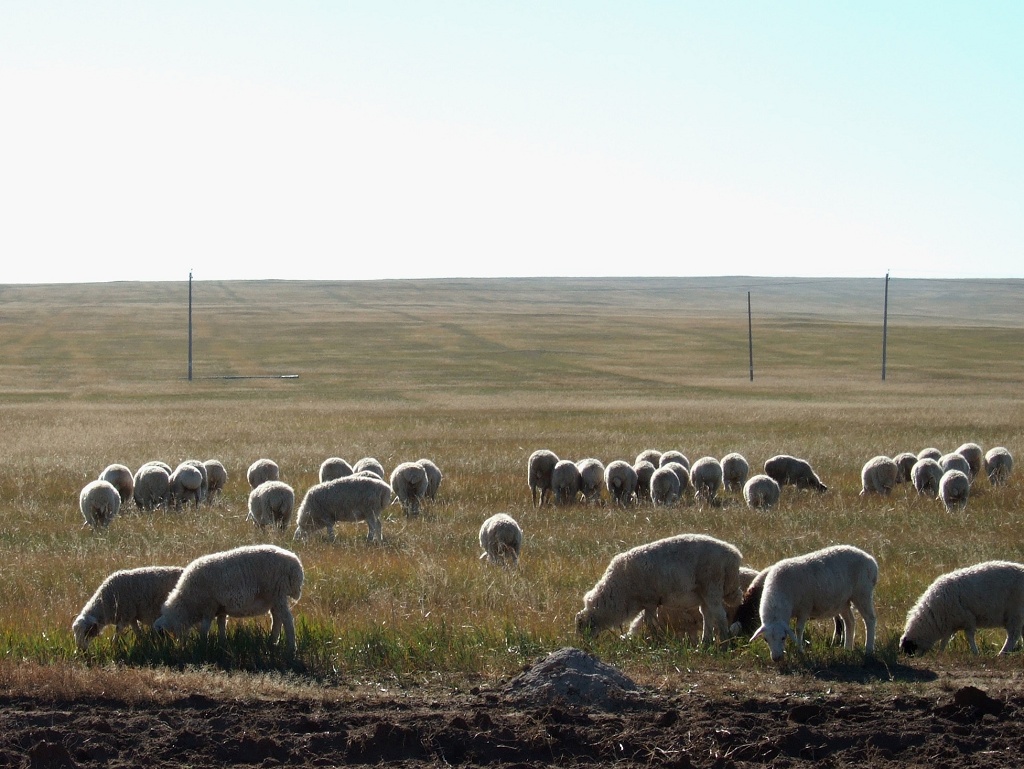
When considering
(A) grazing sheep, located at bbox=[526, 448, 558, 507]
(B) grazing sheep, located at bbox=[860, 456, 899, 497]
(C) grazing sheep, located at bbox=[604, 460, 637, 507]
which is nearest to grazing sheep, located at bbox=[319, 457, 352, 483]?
(A) grazing sheep, located at bbox=[526, 448, 558, 507]

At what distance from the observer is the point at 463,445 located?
104ft

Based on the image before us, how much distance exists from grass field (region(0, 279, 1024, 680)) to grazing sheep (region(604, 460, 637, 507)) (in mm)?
853

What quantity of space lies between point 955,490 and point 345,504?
10.8 meters

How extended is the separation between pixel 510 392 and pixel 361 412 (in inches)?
567

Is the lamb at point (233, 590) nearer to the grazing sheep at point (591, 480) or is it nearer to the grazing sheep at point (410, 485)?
the grazing sheep at point (410, 485)

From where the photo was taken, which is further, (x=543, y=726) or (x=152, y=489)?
(x=152, y=489)

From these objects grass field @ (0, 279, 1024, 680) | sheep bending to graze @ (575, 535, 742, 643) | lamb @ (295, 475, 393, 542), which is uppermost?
sheep bending to graze @ (575, 535, 742, 643)

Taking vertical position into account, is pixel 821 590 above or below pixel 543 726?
above

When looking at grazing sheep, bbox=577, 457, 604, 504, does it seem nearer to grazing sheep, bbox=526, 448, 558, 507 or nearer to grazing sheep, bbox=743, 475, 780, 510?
grazing sheep, bbox=526, 448, 558, 507

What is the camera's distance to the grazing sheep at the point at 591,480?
21.9 m

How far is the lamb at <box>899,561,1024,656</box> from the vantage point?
10344 mm

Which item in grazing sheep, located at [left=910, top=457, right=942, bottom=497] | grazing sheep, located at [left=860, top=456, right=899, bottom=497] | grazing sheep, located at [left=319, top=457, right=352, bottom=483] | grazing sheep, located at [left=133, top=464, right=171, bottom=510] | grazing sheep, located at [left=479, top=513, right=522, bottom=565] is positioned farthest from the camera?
grazing sheep, located at [left=860, top=456, right=899, bottom=497]

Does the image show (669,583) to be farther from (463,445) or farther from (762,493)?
(463,445)

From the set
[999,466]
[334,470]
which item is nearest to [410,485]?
[334,470]
